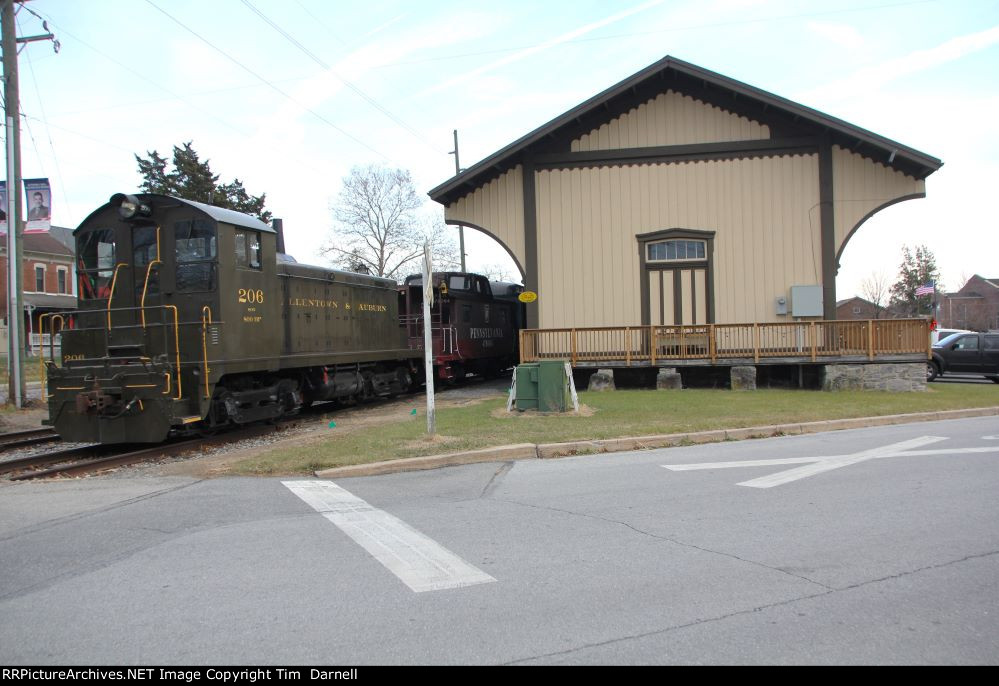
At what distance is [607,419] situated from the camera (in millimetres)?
12383

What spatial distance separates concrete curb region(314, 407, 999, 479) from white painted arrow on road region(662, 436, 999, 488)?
1.54 metres

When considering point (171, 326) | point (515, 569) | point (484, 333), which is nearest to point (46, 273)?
point (484, 333)

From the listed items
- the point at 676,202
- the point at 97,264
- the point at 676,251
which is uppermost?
the point at 676,202

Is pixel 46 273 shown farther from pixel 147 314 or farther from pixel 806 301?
pixel 806 301

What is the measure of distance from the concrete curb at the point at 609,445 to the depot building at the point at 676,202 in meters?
6.23

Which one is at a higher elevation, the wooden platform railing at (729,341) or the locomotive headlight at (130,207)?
the locomotive headlight at (130,207)

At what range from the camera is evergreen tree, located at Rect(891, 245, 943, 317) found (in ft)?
181

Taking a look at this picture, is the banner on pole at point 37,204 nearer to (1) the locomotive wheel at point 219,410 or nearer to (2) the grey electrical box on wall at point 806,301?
(1) the locomotive wheel at point 219,410

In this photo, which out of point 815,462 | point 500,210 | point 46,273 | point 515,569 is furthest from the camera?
point 46,273

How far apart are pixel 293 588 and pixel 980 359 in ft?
77.7

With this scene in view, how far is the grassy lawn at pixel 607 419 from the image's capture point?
956 cm

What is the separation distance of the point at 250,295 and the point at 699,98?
1295 centimetres

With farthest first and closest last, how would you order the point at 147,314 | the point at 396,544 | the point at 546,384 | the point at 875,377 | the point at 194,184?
the point at 194,184 < the point at 875,377 < the point at 546,384 < the point at 147,314 < the point at 396,544

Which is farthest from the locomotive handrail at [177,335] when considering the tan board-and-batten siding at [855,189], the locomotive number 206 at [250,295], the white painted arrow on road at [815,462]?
the tan board-and-batten siding at [855,189]
